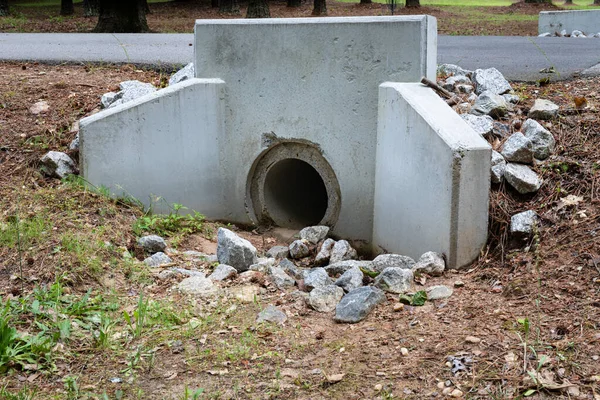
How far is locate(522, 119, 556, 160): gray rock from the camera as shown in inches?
226

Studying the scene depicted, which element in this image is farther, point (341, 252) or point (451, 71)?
point (451, 71)

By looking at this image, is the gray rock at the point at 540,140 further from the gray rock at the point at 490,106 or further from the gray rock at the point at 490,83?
the gray rock at the point at 490,83

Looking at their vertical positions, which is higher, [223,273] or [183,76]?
[183,76]

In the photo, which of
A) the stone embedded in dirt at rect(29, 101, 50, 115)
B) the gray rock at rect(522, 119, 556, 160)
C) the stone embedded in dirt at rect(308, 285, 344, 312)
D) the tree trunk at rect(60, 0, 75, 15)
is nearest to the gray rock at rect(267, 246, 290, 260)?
the stone embedded in dirt at rect(308, 285, 344, 312)

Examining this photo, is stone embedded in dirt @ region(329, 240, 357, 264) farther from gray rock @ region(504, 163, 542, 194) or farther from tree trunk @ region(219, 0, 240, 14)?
tree trunk @ region(219, 0, 240, 14)

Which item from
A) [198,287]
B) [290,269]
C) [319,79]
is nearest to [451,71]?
[319,79]

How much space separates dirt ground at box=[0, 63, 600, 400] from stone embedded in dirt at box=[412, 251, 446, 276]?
0.25 feet

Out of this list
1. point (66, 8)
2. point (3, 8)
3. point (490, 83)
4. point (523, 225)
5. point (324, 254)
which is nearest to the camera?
point (523, 225)

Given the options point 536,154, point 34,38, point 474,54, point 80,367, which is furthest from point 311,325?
point 34,38

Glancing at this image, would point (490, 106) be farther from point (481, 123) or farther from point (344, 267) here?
point (344, 267)

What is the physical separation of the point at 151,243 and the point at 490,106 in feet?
10.2

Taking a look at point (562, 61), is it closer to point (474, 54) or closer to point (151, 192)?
point (474, 54)

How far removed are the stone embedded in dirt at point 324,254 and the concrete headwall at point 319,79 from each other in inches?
16.9

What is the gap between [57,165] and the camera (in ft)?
21.7
